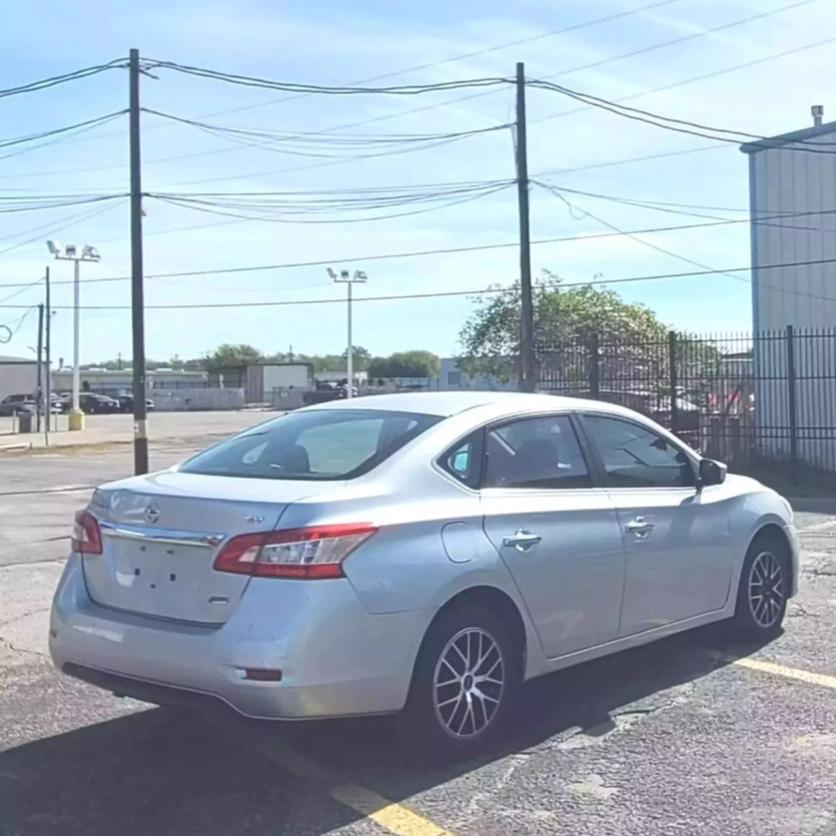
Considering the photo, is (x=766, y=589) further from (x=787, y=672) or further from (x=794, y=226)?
(x=794, y=226)

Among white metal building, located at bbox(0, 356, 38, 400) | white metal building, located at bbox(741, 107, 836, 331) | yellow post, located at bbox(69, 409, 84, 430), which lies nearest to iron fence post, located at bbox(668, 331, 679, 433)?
white metal building, located at bbox(741, 107, 836, 331)

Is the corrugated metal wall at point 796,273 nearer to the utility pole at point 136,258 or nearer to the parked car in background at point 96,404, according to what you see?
the utility pole at point 136,258

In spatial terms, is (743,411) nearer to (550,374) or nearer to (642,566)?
(550,374)

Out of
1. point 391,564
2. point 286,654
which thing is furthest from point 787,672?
point 286,654

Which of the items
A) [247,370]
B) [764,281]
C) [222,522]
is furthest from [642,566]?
[247,370]

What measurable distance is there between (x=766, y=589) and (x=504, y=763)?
105 inches

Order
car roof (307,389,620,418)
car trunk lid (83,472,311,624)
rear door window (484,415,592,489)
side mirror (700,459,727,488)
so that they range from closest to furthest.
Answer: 1. car trunk lid (83,472,311,624)
2. rear door window (484,415,592,489)
3. car roof (307,389,620,418)
4. side mirror (700,459,727,488)

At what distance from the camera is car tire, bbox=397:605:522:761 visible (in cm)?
477

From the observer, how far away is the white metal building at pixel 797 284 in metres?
18.8

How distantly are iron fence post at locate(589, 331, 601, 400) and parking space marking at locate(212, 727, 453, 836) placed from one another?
46.6 ft

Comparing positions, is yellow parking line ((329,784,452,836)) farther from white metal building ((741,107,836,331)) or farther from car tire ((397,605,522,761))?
white metal building ((741,107,836,331))

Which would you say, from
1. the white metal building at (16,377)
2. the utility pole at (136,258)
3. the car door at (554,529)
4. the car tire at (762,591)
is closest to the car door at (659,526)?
the car door at (554,529)

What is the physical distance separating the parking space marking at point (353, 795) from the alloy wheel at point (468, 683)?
479mm

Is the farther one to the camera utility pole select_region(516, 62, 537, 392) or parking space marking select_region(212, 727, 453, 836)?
utility pole select_region(516, 62, 537, 392)
